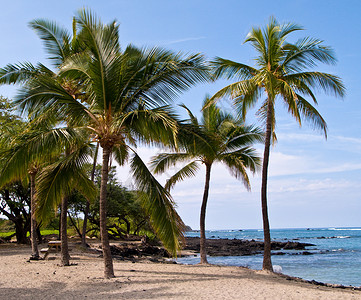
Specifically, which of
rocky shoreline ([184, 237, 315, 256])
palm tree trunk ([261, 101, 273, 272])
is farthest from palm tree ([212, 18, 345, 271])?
rocky shoreline ([184, 237, 315, 256])

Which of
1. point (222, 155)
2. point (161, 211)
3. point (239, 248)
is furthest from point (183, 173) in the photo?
point (239, 248)

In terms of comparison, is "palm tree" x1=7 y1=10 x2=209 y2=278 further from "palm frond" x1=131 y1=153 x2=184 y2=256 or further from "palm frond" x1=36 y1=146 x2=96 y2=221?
"palm frond" x1=36 y1=146 x2=96 y2=221

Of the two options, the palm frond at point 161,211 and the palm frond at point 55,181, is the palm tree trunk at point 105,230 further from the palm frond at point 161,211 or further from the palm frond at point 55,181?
the palm frond at point 55,181

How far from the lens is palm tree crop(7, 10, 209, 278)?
9.90 meters

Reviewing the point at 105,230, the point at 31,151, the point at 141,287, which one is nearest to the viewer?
the point at 141,287

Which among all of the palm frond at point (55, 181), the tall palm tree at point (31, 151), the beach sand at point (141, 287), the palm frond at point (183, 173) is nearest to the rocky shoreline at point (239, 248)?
the palm frond at point (183, 173)

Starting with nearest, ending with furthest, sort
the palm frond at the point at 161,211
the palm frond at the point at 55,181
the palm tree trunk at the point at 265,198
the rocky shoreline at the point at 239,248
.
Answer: the palm frond at the point at 161,211 → the palm frond at the point at 55,181 → the palm tree trunk at the point at 265,198 → the rocky shoreline at the point at 239,248

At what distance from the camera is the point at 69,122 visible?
11992 mm

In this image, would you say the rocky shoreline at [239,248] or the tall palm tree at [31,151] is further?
the rocky shoreline at [239,248]

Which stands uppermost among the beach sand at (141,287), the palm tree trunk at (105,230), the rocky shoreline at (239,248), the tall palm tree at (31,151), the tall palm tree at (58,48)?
the tall palm tree at (58,48)

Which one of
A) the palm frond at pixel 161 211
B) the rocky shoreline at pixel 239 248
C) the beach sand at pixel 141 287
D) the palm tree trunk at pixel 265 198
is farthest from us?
the rocky shoreline at pixel 239 248

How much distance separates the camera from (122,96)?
10664mm

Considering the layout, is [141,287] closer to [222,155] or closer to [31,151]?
[31,151]

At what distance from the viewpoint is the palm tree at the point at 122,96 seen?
32.5 feet
